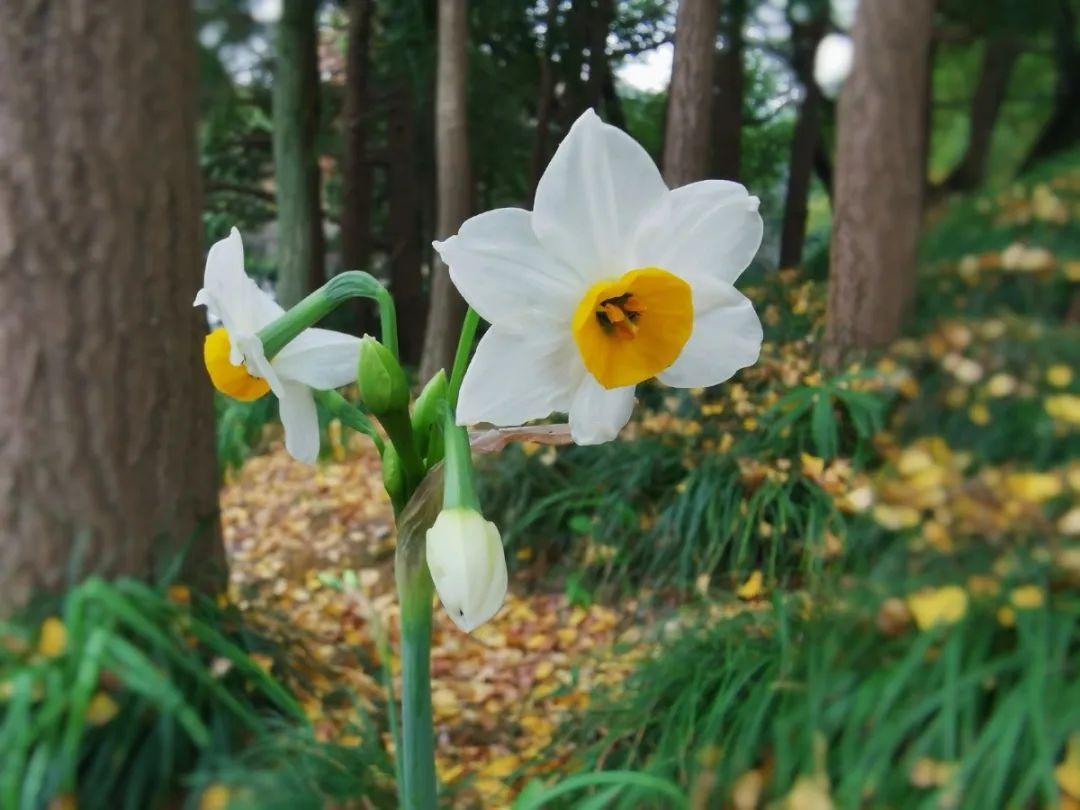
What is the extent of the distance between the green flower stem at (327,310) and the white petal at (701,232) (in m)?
0.16

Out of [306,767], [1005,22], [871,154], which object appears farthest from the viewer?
[1005,22]

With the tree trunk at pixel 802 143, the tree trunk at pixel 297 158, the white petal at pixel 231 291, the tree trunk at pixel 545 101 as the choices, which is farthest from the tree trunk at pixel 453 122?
the white petal at pixel 231 291

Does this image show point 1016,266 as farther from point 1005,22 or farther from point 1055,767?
point 1005,22

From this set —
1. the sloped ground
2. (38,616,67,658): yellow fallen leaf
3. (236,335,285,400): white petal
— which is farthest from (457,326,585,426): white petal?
(38,616,67,658): yellow fallen leaf

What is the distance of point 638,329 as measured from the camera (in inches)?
19.1

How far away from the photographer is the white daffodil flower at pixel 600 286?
1.59ft

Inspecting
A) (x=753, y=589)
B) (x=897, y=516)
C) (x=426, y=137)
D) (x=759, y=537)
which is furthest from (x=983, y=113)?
(x=897, y=516)

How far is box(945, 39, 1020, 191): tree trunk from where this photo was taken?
20.2ft

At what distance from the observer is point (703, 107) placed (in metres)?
3.12

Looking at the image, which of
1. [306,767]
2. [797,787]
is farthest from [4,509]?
[797,787]

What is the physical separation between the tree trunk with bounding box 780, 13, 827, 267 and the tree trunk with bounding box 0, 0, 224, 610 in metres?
4.07

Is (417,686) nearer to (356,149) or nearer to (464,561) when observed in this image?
(464,561)

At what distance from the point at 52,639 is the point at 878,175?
2652 millimetres

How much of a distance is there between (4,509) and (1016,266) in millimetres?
2983
